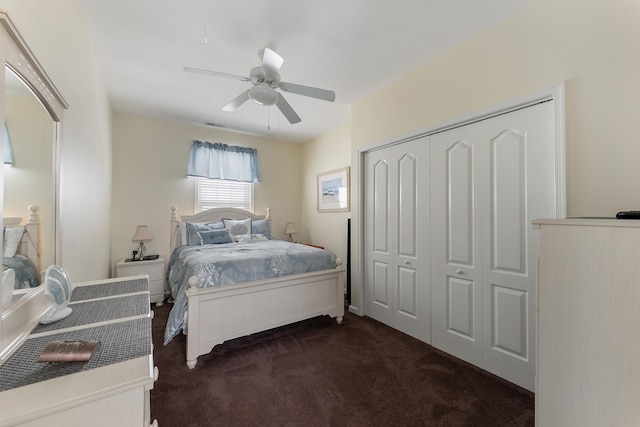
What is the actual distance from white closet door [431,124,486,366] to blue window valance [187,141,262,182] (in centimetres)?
315

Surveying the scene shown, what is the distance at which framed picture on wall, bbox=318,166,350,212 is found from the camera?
4066mm

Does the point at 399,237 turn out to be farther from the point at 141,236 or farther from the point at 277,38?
the point at 141,236

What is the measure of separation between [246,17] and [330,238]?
3.19m

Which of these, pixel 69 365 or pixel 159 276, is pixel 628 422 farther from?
pixel 159 276

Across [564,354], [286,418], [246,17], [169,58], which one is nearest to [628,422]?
[564,354]

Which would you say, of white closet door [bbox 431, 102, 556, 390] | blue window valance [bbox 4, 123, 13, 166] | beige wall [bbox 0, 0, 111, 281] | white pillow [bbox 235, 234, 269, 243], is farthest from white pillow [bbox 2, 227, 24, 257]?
white pillow [bbox 235, 234, 269, 243]

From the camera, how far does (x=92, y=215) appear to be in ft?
7.25

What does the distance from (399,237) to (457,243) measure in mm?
610

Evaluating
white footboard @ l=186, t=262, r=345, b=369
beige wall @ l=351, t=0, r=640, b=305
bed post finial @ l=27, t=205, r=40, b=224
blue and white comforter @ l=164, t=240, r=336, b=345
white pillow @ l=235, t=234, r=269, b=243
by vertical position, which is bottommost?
white footboard @ l=186, t=262, r=345, b=369

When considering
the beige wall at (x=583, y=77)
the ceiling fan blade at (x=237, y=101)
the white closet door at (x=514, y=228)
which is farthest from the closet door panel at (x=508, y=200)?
the ceiling fan blade at (x=237, y=101)

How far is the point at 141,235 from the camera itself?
365cm

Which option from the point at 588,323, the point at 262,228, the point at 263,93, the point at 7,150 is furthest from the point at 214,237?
the point at 588,323

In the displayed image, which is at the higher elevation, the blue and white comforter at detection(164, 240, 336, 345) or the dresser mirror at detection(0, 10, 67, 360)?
the dresser mirror at detection(0, 10, 67, 360)

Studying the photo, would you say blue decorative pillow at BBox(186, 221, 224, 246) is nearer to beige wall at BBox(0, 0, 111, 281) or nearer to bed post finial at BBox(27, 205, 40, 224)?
beige wall at BBox(0, 0, 111, 281)
